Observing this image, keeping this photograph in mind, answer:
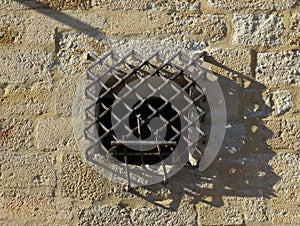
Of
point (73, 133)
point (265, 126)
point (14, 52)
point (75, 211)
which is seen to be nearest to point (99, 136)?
point (73, 133)

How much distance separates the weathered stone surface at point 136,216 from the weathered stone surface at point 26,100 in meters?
0.54

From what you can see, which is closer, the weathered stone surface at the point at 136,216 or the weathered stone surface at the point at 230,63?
the weathered stone surface at the point at 136,216

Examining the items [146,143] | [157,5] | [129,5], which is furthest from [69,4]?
[146,143]

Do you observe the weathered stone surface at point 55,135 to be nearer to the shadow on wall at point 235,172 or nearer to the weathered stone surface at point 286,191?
the shadow on wall at point 235,172

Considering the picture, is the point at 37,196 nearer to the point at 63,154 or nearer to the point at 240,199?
the point at 63,154

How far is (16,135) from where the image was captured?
3273 mm

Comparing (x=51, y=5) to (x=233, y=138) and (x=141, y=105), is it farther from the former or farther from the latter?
(x=233, y=138)

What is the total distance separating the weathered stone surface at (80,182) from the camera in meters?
3.20

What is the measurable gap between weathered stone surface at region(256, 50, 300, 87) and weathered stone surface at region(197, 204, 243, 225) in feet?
2.11

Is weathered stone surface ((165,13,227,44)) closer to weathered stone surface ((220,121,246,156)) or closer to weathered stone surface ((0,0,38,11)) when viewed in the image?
weathered stone surface ((220,121,246,156))

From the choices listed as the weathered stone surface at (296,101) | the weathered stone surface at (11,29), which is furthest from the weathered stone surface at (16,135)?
the weathered stone surface at (296,101)

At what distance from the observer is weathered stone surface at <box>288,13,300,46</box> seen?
3.37m

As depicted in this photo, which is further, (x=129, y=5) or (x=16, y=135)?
(x=129, y=5)

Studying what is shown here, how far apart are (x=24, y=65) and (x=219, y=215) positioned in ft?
3.93
